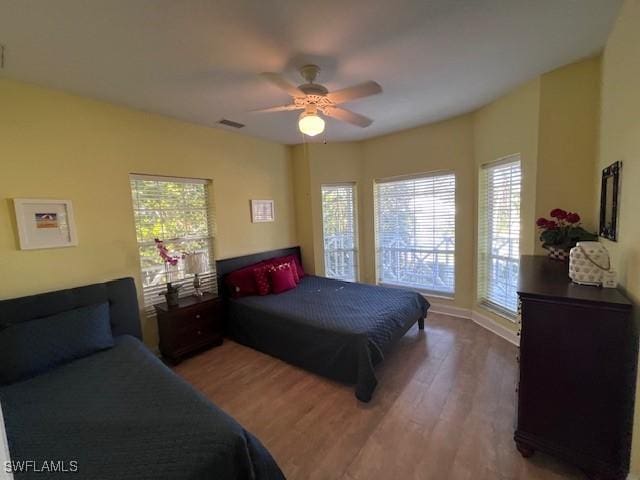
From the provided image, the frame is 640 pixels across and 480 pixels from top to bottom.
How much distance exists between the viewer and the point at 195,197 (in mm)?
3357

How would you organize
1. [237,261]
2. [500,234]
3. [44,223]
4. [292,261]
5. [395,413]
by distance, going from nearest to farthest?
[395,413] → [44,223] → [500,234] → [237,261] → [292,261]

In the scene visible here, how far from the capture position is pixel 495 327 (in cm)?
325

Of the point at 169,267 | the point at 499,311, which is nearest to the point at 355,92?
the point at 169,267

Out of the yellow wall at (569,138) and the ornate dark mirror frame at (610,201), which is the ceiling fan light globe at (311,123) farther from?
the yellow wall at (569,138)

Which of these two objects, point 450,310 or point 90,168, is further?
point 450,310

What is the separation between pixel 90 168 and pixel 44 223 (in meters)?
0.59

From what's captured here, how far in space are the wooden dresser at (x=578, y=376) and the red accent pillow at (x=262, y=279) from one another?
258 centimetres

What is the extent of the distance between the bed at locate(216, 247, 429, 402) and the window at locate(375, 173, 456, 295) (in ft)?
2.76

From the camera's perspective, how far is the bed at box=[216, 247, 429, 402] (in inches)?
92.4

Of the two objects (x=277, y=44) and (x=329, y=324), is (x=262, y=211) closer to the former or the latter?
(x=329, y=324)

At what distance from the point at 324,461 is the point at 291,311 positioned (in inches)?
52.5

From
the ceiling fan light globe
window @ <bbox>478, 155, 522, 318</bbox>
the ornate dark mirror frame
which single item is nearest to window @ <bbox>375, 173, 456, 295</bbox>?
window @ <bbox>478, 155, 522, 318</bbox>

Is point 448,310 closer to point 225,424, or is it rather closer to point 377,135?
point 377,135

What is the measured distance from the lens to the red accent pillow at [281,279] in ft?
11.5
